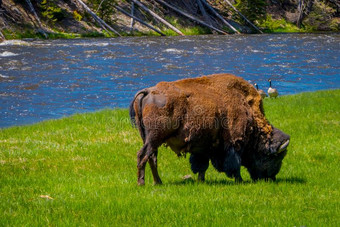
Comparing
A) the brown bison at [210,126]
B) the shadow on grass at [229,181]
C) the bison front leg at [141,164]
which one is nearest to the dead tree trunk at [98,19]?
the brown bison at [210,126]

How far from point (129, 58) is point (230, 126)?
22606mm

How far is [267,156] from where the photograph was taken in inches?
346

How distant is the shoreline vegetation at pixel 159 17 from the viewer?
36594mm

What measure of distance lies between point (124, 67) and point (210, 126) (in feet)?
66.9

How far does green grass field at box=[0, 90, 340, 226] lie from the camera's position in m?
6.57

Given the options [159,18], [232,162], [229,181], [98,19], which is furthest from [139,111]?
[159,18]

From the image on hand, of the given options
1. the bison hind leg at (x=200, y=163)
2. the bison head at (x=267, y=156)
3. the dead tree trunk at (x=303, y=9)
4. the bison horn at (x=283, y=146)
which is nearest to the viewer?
the bison horn at (x=283, y=146)

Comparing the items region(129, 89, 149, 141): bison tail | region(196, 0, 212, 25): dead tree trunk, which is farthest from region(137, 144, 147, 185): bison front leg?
region(196, 0, 212, 25): dead tree trunk

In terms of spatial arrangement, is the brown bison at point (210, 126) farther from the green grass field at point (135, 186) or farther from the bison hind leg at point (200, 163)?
the green grass field at point (135, 186)

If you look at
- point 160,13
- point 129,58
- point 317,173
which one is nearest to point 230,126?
point 317,173

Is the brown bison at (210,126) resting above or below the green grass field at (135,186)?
above

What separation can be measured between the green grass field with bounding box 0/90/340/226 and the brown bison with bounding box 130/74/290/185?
0.35 metres

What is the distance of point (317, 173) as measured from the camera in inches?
368

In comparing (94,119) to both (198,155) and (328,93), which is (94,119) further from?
(328,93)
